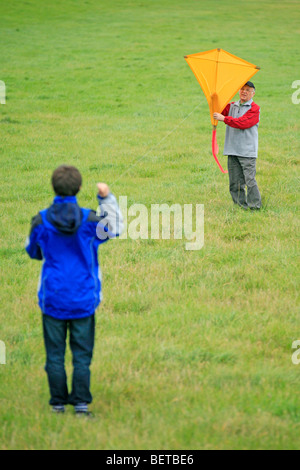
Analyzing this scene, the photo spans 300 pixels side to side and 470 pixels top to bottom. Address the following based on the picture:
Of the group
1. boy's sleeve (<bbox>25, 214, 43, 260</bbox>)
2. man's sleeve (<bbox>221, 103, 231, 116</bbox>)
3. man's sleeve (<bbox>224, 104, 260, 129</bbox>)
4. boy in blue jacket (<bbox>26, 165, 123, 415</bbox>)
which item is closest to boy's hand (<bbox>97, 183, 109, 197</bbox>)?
boy in blue jacket (<bbox>26, 165, 123, 415</bbox>)

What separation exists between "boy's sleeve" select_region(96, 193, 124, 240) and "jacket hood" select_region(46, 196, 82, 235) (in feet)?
0.52

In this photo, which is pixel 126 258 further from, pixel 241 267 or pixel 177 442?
pixel 177 442

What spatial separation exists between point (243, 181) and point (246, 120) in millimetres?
1035

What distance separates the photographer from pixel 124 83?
73.8 feet

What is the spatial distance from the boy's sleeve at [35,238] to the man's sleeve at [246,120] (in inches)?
203

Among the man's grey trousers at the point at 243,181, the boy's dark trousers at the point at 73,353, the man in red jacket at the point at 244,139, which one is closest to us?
the boy's dark trousers at the point at 73,353

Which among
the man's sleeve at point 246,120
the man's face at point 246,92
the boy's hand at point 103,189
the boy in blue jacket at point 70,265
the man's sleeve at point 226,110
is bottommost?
the boy in blue jacket at point 70,265

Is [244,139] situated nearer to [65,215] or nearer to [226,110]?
[226,110]

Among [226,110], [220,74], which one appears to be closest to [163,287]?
[226,110]

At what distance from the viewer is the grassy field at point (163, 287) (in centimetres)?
407

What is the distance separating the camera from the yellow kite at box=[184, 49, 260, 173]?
8484 mm

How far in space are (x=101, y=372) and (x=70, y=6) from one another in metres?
43.2

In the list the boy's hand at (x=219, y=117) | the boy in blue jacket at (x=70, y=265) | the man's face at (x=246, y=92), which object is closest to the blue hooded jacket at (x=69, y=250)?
the boy in blue jacket at (x=70, y=265)

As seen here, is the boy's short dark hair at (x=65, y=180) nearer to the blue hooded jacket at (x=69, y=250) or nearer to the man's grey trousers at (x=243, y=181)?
the blue hooded jacket at (x=69, y=250)
